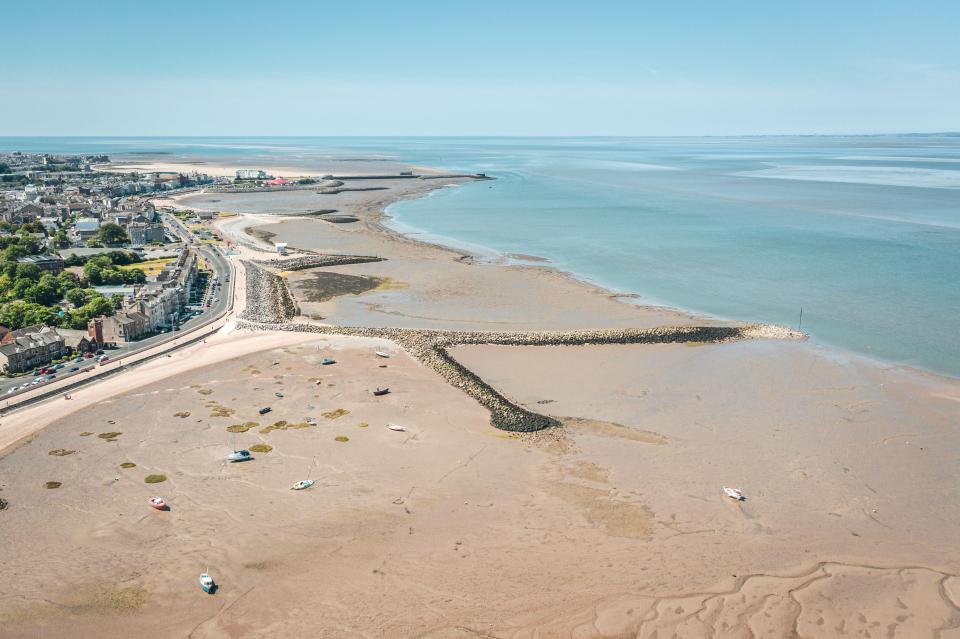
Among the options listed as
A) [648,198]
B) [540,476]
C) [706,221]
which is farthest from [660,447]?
[648,198]

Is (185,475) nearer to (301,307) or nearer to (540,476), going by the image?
(540,476)

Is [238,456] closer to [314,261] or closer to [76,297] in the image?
[76,297]

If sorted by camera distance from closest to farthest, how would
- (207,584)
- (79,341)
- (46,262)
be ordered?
(207,584), (79,341), (46,262)

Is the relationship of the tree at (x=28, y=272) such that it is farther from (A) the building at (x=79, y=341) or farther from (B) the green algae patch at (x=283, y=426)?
(B) the green algae patch at (x=283, y=426)

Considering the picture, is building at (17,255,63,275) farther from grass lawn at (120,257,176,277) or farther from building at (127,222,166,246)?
building at (127,222,166,246)

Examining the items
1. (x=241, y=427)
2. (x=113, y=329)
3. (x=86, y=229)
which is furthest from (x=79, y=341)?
(x=86, y=229)
